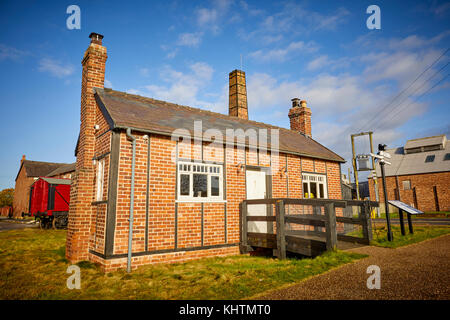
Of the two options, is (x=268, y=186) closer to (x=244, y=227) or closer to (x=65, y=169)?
(x=244, y=227)

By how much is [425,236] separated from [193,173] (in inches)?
326

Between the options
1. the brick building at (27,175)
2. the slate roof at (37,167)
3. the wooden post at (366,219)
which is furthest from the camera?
the slate roof at (37,167)

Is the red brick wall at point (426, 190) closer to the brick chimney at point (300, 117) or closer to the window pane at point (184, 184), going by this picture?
the brick chimney at point (300, 117)

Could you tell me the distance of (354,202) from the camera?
774 centimetres

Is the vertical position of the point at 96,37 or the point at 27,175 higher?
the point at 96,37

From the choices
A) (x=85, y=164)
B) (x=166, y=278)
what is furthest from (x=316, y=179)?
(x=85, y=164)

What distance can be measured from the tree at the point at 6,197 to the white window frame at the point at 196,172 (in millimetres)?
49133

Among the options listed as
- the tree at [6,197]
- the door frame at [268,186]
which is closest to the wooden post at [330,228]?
the door frame at [268,186]

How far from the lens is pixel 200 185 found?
27.0 ft

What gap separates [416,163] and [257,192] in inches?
1282

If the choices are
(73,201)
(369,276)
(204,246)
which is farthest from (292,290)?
(73,201)

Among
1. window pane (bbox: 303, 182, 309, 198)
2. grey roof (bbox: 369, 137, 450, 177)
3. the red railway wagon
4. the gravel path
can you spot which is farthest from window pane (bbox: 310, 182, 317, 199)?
grey roof (bbox: 369, 137, 450, 177)

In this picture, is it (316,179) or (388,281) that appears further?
(316,179)

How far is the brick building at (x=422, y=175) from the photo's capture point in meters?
29.9
